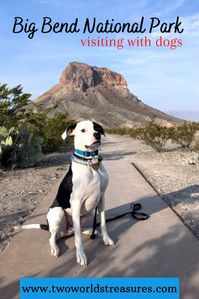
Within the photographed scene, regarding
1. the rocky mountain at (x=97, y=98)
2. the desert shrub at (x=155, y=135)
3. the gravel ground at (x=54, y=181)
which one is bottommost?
the gravel ground at (x=54, y=181)

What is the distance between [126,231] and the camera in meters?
5.24

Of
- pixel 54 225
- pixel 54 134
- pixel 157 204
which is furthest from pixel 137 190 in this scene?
pixel 54 134

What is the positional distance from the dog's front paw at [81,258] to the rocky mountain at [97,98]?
9577 cm

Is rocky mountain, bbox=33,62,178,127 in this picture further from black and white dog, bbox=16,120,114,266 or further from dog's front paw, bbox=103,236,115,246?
black and white dog, bbox=16,120,114,266

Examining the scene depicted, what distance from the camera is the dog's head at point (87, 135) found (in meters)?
4.14

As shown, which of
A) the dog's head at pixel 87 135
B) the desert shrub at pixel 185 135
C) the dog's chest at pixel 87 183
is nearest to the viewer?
the dog's head at pixel 87 135

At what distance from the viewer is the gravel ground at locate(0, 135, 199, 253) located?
6230 mm

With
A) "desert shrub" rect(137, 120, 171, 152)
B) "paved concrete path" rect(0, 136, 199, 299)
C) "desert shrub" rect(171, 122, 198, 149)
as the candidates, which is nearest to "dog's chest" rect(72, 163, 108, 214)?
"paved concrete path" rect(0, 136, 199, 299)

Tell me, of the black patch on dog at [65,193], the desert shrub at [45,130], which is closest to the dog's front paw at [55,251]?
the black patch on dog at [65,193]

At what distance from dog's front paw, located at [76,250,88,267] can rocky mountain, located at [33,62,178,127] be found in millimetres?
95766

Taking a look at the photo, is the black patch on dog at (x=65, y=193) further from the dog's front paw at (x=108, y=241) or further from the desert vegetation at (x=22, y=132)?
the desert vegetation at (x=22, y=132)

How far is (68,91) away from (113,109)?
34815 millimetres

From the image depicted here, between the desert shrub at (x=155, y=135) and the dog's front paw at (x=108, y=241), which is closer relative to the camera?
the dog's front paw at (x=108, y=241)

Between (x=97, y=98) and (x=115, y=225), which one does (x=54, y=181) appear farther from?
(x=97, y=98)
